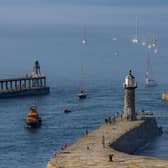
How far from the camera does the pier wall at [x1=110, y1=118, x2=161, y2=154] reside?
73881 millimetres

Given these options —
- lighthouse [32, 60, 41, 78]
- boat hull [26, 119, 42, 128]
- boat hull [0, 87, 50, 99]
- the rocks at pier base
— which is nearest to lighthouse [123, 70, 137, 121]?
the rocks at pier base

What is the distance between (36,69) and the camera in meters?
158

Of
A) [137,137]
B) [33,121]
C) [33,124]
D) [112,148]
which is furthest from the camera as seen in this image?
[33,121]

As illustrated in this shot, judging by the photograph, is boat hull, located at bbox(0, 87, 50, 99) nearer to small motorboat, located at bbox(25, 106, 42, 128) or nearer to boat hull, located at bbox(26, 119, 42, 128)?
small motorboat, located at bbox(25, 106, 42, 128)

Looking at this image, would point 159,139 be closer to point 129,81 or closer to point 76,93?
point 129,81

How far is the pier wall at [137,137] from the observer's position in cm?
7388

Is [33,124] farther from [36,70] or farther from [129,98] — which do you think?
[36,70]

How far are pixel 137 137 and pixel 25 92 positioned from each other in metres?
66.3

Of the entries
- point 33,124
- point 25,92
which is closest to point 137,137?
point 33,124

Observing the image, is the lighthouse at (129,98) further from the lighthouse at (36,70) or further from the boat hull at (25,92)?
the lighthouse at (36,70)

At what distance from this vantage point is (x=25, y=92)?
145 meters

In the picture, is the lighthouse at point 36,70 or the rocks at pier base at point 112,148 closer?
the rocks at pier base at point 112,148

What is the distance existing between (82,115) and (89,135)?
35.4 meters

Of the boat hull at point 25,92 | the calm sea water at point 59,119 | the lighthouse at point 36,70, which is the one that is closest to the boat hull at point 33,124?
Answer: the calm sea water at point 59,119
